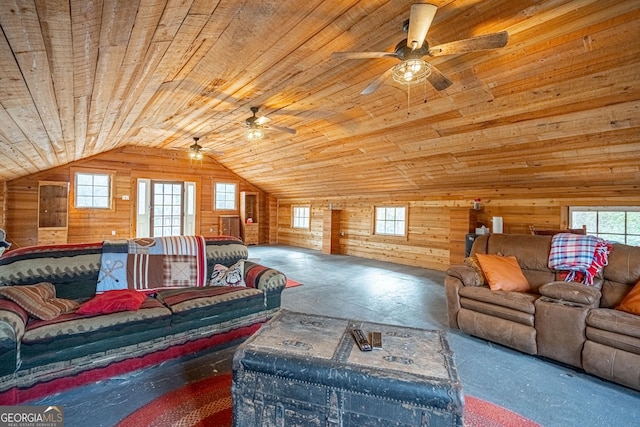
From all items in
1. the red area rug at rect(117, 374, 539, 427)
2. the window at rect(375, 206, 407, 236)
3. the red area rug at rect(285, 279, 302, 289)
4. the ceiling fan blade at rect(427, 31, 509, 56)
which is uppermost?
the ceiling fan blade at rect(427, 31, 509, 56)

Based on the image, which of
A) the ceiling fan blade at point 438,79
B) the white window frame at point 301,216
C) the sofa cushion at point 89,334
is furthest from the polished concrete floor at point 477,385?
the white window frame at point 301,216

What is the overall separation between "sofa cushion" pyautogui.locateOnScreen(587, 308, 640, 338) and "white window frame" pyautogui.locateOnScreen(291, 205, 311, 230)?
7716 millimetres

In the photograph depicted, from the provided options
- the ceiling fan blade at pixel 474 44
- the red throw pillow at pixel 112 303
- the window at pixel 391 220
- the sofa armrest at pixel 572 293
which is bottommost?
the red throw pillow at pixel 112 303

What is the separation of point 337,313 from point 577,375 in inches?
88.0

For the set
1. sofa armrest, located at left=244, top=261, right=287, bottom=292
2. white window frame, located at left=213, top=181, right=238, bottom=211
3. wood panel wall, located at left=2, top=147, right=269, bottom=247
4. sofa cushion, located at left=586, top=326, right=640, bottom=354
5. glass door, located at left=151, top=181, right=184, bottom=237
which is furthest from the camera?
white window frame, located at left=213, top=181, right=238, bottom=211

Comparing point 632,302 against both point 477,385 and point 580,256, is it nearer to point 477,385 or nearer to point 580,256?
point 580,256

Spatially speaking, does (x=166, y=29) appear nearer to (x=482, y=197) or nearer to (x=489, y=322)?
(x=489, y=322)

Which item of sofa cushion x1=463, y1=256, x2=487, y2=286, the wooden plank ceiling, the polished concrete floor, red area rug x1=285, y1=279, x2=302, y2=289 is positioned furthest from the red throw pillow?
sofa cushion x1=463, y1=256, x2=487, y2=286

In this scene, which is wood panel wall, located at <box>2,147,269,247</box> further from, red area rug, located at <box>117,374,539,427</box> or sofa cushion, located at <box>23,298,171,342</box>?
red area rug, located at <box>117,374,539,427</box>

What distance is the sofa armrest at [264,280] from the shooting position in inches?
119

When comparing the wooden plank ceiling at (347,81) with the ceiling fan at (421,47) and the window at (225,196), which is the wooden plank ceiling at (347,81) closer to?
the ceiling fan at (421,47)

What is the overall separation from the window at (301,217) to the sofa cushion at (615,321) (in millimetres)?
7753

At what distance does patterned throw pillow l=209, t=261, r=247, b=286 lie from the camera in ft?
10.2

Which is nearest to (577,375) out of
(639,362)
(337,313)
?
(639,362)
